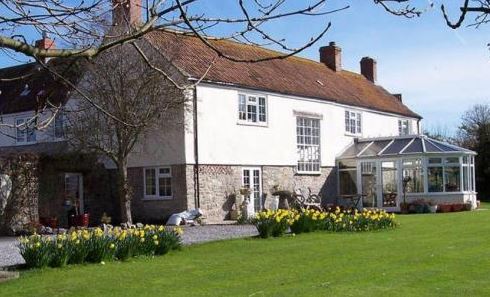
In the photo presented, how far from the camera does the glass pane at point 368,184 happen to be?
34.6 m

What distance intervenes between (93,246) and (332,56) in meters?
30.0

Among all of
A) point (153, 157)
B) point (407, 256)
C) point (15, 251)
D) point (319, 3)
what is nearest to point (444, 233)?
point (407, 256)

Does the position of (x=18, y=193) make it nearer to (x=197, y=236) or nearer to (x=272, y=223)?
(x=197, y=236)

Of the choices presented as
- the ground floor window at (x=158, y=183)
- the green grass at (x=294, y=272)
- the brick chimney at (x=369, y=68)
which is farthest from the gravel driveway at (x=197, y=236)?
the brick chimney at (x=369, y=68)

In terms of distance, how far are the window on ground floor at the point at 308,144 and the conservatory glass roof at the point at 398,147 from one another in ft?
6.31

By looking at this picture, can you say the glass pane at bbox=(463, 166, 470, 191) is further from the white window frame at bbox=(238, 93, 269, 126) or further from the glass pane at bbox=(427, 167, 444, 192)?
the white window frame at bbox=(238, 93, 269, 126)

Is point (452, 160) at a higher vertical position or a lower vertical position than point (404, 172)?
higher

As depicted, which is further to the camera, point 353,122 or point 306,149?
point 353,122

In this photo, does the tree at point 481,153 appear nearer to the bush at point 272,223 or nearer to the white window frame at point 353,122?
the white window frame at point 353,122

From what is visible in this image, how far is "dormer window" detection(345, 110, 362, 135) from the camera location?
36.4 m

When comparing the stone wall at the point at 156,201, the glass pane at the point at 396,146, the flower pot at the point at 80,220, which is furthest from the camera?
the glass pane at the point at 396,146

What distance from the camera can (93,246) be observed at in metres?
13.9

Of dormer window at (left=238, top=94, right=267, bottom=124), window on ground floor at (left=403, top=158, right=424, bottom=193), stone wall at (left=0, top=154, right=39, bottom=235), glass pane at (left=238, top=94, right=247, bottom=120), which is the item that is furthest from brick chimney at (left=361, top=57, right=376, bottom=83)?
stone wall at (left=0, top=154, right=39, bottom=235)

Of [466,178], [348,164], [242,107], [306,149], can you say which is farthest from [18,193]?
[466,178]
